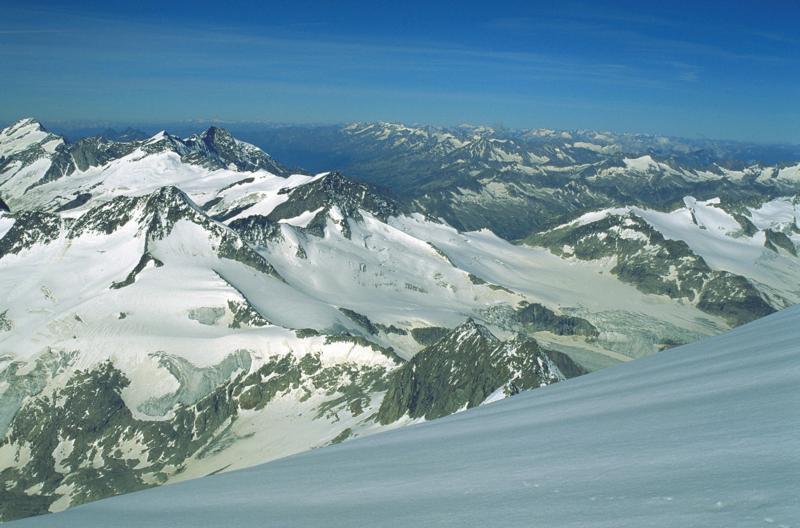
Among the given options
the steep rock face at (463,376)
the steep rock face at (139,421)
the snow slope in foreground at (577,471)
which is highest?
the snow slope in foreground at (577,471)

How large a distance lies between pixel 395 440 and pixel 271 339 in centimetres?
14308

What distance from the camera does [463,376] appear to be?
11562 cm

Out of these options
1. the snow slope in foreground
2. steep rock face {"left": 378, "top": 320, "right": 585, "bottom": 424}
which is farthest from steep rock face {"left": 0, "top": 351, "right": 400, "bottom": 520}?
the snow slope in foreground

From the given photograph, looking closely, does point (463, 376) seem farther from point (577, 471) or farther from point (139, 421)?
point (577, 471)

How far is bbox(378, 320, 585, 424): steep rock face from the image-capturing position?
4252 inches

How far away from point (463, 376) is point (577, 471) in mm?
109222

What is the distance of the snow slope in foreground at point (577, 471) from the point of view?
6738 mm

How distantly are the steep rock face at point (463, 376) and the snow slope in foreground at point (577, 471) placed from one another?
89.7 meters

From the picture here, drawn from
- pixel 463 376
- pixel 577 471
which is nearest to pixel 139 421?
pixel 463 376

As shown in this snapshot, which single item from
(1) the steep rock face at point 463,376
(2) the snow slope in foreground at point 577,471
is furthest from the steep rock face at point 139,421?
(2) the snow slope in foreground at point 577,471

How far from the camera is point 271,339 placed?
154 meters

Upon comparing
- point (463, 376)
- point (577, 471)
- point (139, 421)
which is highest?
point (577, 471)

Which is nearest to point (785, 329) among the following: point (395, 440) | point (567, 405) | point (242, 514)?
point (567, 405)

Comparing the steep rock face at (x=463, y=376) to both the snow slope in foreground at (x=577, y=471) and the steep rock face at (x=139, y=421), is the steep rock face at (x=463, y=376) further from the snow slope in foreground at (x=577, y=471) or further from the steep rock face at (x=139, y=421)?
the snow slope in foreground at (x=577, y=471)
